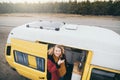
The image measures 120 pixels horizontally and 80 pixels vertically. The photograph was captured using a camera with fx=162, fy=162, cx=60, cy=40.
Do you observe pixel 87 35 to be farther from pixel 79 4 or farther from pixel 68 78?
pixel 79 4

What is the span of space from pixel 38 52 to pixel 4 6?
2966 centimetres

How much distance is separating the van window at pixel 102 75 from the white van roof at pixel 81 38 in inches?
7.2

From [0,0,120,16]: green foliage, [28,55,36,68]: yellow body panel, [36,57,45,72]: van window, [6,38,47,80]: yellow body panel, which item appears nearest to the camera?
[6,38,47,80]: yellow body panel

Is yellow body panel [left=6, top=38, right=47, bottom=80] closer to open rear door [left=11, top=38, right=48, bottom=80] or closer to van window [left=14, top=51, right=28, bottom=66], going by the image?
open rear door [left=11, top=38, right=48, bottom=80]

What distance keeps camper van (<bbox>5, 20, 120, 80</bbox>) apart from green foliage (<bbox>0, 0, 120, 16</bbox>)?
20.5 metres

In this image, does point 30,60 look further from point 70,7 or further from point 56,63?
point 70,7

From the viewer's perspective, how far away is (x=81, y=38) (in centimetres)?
425

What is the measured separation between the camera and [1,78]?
6.52 meters

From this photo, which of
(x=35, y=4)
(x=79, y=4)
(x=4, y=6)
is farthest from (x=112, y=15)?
(x=4, y=6)

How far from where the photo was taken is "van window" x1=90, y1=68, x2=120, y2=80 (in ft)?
12.7

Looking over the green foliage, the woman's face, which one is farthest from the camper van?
the green foliage

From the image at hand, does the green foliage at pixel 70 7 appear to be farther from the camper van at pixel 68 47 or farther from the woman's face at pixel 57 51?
the woman's face at pixel 57 51

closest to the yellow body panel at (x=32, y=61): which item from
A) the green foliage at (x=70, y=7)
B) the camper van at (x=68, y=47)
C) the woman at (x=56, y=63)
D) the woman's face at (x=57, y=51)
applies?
the camper van at (x=68, y=47)

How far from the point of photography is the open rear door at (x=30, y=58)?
14.8 ft
